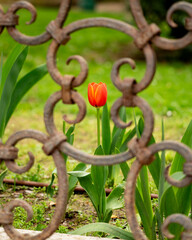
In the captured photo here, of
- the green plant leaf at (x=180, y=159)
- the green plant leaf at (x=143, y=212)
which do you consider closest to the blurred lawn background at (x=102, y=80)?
the green plant leaf at (x=143, y=212)

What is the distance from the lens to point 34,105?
525 centimetres

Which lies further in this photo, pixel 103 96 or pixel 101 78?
pixel 101 78

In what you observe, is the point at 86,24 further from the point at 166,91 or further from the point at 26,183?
the point at 166,91

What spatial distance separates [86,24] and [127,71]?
6028 millimetres

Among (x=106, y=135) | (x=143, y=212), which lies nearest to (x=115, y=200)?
(x=143, y=212)

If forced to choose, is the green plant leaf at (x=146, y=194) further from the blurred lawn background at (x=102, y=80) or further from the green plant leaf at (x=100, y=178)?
the blurred lawn background at (x=102, y=80)

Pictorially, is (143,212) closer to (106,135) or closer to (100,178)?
(100,178)

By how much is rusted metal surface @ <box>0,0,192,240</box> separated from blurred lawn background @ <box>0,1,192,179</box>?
2008 millimetres

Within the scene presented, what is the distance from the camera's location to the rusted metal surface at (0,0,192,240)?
4.39 feet

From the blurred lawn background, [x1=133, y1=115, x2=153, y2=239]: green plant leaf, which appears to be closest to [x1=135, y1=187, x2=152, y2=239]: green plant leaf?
[x1=133, y1=115, x2=153, y2=239]: green plant leaf

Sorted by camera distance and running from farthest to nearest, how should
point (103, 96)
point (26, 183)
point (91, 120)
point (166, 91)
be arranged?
1. point (166, 91)
2. point (91, 120)
3. point (26, 183)
4. point (103, 96)

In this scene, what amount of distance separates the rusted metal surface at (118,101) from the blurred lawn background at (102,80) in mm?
2008

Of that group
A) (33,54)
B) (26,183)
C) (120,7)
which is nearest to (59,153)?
(26,183)

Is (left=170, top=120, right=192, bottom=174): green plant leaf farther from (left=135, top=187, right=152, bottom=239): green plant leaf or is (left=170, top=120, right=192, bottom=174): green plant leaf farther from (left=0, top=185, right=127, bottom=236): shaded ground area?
(left=0, top=185, right=127, bottom=236): shaded ground area
